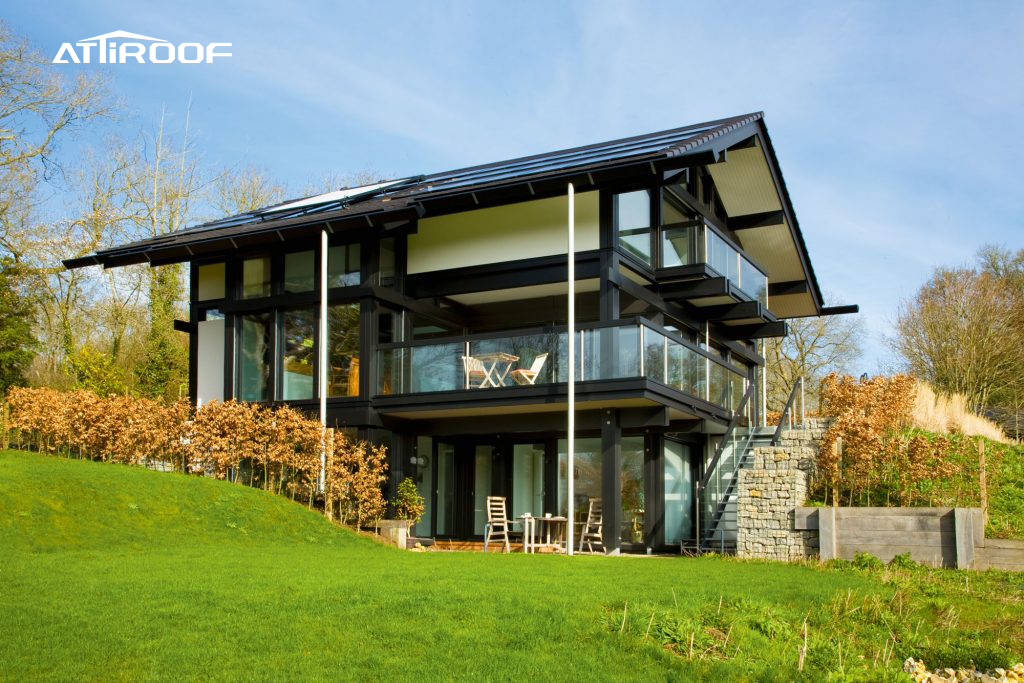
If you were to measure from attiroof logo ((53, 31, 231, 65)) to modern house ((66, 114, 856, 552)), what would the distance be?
13.0ft

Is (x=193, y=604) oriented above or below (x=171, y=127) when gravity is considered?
below

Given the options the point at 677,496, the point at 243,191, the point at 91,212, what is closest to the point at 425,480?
the point at 677,496

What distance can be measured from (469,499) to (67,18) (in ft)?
49.1

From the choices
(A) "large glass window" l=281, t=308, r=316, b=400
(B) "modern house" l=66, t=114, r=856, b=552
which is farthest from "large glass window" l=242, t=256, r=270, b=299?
(A) "large glass window" l=281, t=308, r=316, b=400

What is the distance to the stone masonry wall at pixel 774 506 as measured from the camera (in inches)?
634

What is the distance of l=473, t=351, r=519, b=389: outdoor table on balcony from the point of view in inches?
715

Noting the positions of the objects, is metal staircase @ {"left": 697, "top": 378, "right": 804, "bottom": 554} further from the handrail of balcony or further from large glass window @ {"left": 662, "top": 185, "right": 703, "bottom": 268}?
large glass window @ {"left": 662, "top": 185, "right": 703, "bottom": 268}

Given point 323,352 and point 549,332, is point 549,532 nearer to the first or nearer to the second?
point 549,332

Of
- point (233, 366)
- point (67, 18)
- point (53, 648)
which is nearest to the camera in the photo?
point (53, 648)

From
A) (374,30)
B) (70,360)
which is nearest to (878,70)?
(374,30)

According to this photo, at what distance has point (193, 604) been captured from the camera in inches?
338

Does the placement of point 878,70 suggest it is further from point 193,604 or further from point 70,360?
point 70,360

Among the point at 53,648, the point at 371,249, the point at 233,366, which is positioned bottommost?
the point at 53,648

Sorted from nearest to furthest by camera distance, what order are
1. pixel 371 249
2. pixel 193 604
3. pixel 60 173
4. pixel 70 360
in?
pixel 193 604
pixel 371 249
pixel 70 360
pixel 60 173
